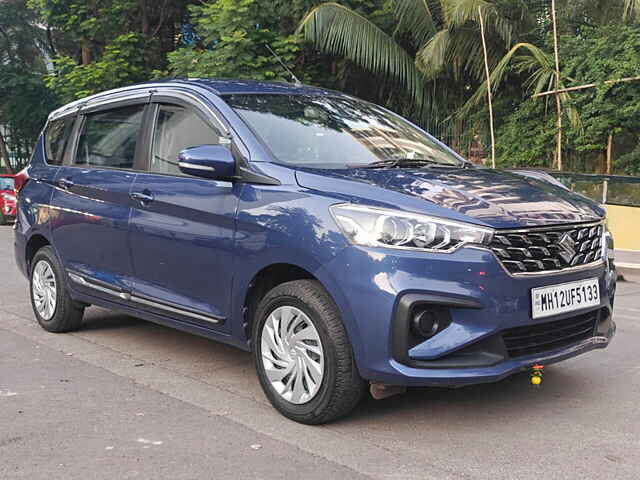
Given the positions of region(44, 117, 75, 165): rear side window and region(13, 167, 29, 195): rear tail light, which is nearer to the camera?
region(44, 117, 75, 165): rear side window

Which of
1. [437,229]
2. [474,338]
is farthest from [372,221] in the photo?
[474,338]

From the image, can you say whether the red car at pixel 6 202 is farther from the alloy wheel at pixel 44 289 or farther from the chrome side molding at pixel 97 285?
the chrome side molding at pixel 97 285

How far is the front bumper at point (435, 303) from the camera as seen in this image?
11.9 feet

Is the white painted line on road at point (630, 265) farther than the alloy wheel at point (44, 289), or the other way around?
the white painted line on road at point (630, 265)

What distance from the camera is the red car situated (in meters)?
18.9

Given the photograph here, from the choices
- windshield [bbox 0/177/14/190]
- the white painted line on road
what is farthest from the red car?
the white painted line on road

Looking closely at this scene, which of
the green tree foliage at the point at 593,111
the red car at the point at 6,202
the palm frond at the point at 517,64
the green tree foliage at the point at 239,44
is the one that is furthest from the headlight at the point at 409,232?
Result: the red car at the point at 6,202

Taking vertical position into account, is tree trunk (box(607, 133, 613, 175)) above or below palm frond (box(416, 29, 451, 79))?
below

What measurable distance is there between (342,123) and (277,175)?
904 millimetres

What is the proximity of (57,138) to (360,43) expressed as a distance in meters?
10.7

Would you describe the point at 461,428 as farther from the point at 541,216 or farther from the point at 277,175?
the point at 277,175

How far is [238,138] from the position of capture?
14.8 ft

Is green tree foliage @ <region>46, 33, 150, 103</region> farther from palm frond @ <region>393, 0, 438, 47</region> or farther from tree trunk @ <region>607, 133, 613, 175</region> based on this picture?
tree trunk @ <region>607, 133, 613, 175</region>

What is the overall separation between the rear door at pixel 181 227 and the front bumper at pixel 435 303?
0.91 m
